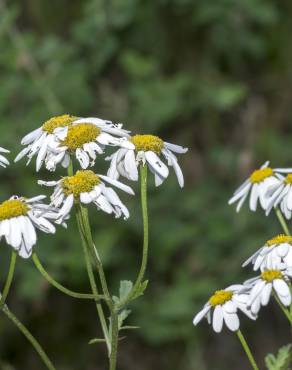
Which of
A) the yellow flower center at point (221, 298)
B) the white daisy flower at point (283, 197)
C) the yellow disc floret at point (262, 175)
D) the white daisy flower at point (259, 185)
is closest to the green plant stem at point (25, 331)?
the yellow flower center at point (221, 298)

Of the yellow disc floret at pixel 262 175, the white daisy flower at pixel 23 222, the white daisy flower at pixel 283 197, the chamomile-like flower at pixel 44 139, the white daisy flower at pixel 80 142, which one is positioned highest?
the chamomile-like flower at pixel 44 139

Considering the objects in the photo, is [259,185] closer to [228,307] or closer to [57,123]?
[228,307]

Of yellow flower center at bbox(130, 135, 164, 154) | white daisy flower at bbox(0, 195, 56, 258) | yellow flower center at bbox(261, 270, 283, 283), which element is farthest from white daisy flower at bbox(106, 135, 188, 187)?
yellow flower center at bbox(261, 270, 283, 283)

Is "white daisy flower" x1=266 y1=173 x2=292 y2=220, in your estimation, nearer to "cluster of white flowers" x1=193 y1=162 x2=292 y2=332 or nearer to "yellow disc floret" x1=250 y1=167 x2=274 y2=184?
"cluster of white flowers" x1=193 y1=162 x2=292 y2=332

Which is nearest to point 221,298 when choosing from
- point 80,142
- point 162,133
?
point 80,142

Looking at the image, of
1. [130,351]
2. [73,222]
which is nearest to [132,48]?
[73,222]

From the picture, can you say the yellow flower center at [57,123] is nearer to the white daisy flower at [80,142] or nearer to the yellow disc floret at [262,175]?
the white daisy flower at [80,142]
